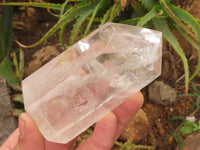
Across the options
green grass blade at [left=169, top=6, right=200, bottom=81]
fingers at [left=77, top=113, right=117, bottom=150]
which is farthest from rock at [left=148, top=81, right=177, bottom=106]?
fingers at [left=77, top=113, right=117, bottom=150]

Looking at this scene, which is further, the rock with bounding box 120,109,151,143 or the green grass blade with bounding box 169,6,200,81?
the rock with bounding box 120,109,151,143

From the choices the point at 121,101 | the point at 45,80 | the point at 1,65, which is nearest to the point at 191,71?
the point at 121,101

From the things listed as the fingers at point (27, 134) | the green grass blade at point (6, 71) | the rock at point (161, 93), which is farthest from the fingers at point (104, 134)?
the green grass blade at point (6, 71)

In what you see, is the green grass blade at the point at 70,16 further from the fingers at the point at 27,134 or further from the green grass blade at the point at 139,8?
the fingers at the point at 27,134

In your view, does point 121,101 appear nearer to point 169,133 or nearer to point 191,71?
point 169,133

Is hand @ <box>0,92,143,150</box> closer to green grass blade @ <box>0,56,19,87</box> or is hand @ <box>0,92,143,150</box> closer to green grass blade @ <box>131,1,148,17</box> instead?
green grass blade @ <box>131,1,148,17</box>

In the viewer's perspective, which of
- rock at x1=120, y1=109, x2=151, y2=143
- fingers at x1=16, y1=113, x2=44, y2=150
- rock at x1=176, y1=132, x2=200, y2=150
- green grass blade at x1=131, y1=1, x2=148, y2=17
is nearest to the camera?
fingers at x1=16, y1=113, x2=44, y2=150

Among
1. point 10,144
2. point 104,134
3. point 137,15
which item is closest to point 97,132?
point 104,134
